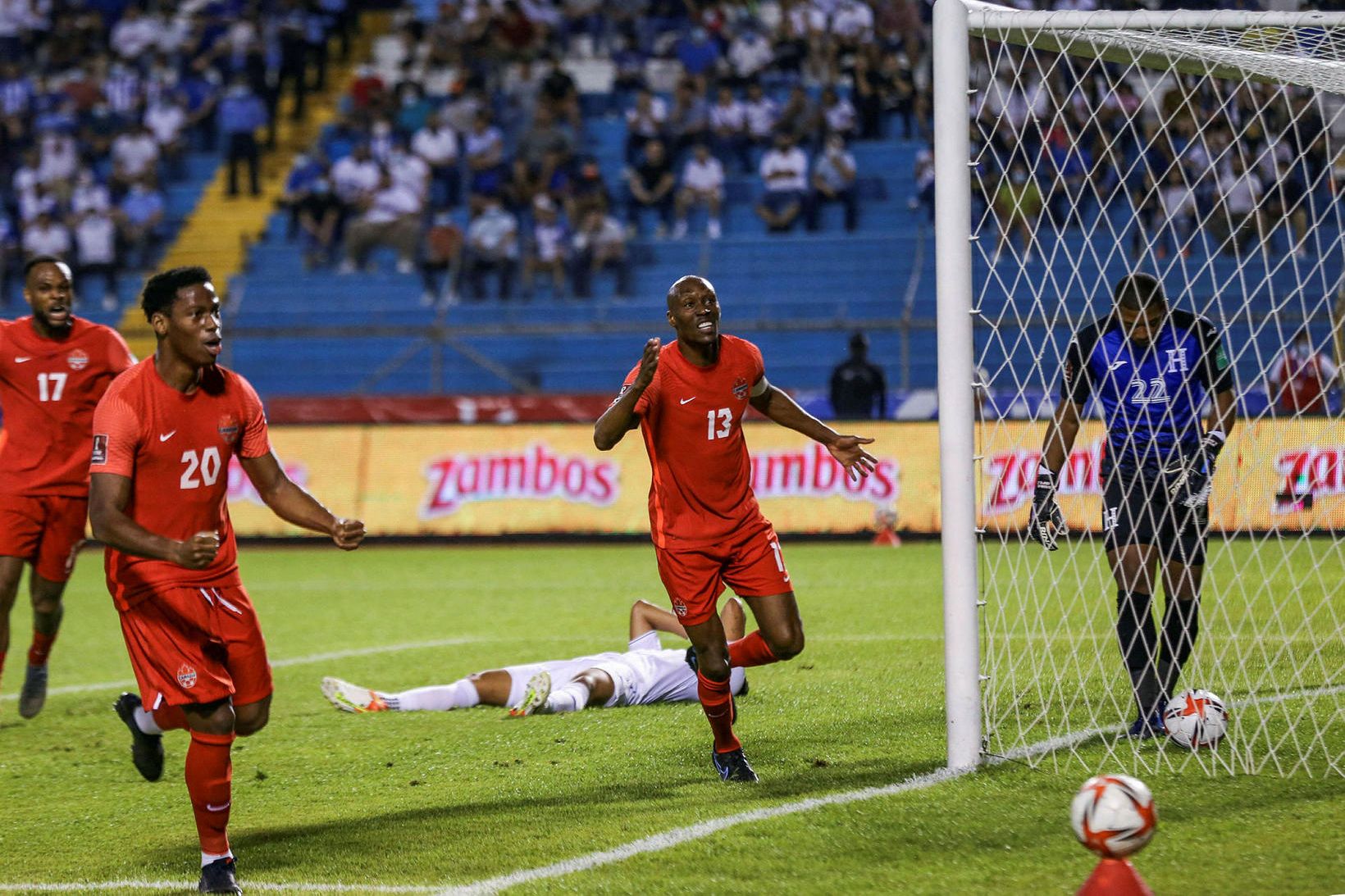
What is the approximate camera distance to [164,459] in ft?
17.2

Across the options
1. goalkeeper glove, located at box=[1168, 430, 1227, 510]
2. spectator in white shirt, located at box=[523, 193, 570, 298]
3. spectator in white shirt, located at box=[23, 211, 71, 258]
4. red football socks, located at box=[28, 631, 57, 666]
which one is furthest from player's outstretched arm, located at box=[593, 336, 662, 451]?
spectator in white shirt, located at box=[23, 211, 71, 258]

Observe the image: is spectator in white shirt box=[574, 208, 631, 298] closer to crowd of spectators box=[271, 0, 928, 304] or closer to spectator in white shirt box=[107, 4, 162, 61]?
crowd of spectators box=[271, 0, 928, 304]

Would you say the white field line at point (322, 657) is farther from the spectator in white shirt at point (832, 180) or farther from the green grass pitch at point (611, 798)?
the spectator in white shirt at point (832, 180)

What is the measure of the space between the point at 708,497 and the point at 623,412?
0.57 m

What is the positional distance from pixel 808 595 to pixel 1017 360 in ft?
17.2

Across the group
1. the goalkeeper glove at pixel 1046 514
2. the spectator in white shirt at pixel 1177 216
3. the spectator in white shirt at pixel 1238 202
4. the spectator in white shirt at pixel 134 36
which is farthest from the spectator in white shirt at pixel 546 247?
the goalkeeper glove at pixel 1046 514

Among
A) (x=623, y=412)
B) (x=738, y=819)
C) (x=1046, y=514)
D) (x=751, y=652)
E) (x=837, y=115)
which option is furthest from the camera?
(x=837, y=115)

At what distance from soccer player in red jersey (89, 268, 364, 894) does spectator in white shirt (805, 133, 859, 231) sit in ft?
56.0

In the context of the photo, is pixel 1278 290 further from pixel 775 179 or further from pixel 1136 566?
pixel 1136 566

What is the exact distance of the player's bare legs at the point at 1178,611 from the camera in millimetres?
6758

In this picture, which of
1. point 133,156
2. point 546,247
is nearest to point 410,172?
point 546,247

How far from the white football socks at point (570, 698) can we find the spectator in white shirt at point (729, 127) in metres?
15.9

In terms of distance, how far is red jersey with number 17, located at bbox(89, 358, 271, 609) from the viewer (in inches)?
204

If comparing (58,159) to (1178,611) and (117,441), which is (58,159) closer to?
(117,441)
